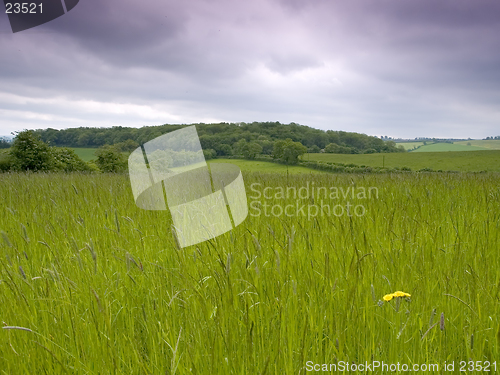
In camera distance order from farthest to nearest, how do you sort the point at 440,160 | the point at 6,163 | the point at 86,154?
the point at 86,154, the point at 440,160, the point at 6,163

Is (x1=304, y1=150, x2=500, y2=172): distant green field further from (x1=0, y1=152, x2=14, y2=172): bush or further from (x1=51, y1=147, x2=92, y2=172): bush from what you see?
(x1=0, y1=152, x2=14, y2=172): bush

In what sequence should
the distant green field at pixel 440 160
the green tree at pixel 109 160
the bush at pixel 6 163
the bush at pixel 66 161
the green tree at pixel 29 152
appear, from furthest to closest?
the distant green field at pixel 440 160 → the green tree at pixel 109 160 → the bush at pixel 66 161 → the bush at pixel 6 163 → the green tree at pixel 29 152

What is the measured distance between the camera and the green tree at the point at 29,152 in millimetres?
13976

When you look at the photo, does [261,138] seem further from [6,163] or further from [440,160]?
[440,160]

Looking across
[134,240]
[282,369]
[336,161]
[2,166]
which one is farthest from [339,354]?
[336,161]

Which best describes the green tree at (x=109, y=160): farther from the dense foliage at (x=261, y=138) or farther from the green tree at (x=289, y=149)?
the green tree at (x=289, y=149)

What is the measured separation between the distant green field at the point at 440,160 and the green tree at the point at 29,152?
18247 mm

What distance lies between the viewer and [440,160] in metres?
28.4

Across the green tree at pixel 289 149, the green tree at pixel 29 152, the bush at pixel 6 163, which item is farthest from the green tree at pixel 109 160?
the green tree at pixel 289 149

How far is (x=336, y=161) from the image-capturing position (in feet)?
65.1

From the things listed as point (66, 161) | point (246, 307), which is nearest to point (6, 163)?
point (66, 161)

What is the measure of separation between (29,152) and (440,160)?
1249 inches

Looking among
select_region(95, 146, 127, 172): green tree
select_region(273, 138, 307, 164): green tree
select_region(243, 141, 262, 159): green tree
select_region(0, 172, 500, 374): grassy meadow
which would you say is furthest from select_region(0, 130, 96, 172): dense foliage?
select_region(0, 172, 500, 374): grassy meadow

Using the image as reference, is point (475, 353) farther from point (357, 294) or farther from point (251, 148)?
point (251, 148)
